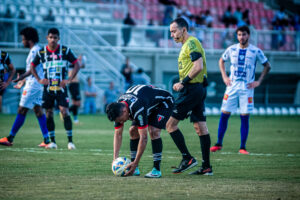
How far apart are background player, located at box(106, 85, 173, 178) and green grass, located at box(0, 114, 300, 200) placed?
36cm

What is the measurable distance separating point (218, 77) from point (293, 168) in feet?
63.2

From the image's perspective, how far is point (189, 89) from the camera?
795 centimetres

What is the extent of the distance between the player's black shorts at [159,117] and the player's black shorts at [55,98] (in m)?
3.68

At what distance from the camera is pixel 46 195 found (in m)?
5.93

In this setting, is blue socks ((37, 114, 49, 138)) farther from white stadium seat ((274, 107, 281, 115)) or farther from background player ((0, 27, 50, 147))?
white stadium seat ((274, 107, 281, 115))

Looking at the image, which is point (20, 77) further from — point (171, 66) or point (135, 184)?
point (171, 66)

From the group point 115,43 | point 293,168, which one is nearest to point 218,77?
point 115,43

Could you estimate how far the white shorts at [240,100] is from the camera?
11.1 metres

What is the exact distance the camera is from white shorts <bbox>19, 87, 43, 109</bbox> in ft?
37.9

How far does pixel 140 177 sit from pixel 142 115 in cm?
102

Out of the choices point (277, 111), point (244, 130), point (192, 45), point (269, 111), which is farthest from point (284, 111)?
point (192, 45)

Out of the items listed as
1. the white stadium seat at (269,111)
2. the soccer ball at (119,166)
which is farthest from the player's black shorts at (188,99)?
the white stadium seat at (269,111)

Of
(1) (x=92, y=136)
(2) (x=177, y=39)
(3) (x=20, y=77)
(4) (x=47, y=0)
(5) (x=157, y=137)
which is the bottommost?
(1) (x=92, y=136)

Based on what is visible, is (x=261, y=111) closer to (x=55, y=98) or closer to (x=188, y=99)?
(x=55, y=98)
